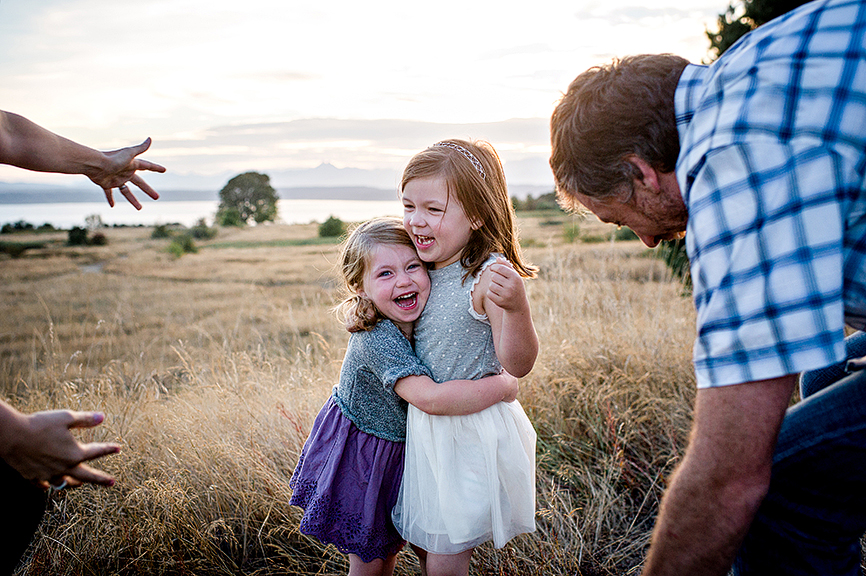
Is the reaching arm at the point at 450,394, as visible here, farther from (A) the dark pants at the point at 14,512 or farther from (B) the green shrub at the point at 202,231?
(B) the green shrub at the point at 202,231

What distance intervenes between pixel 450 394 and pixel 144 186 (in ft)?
5.84

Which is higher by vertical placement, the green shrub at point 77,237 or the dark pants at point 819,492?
the green shrub at point 77,237

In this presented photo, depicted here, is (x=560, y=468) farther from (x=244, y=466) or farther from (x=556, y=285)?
(x=556, y=285)

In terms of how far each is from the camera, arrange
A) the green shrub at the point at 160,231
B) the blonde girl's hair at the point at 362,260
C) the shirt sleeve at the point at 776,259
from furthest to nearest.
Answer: the green shrub at the point at 160,231, the blonde girl's hair at the point at 362,260, the shirt sleeve at the point at 776,259

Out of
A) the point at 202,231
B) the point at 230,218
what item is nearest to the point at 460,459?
the point at 202,231

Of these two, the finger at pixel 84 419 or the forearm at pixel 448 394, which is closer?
the finger at pixel 84 419

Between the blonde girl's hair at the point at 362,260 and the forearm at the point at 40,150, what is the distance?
44.8 inches

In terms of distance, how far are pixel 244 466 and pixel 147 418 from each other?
3.05 ft

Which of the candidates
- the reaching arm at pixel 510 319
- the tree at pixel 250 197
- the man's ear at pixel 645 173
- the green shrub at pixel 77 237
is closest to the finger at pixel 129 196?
the reaching arm at pixel 510 319

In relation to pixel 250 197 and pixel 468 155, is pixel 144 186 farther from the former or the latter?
pixel 250 197

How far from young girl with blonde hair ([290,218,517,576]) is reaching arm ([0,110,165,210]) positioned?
110 cm

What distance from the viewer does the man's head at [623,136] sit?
5.10 ft

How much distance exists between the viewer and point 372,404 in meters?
2.18

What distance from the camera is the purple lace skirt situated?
6.78 ft
